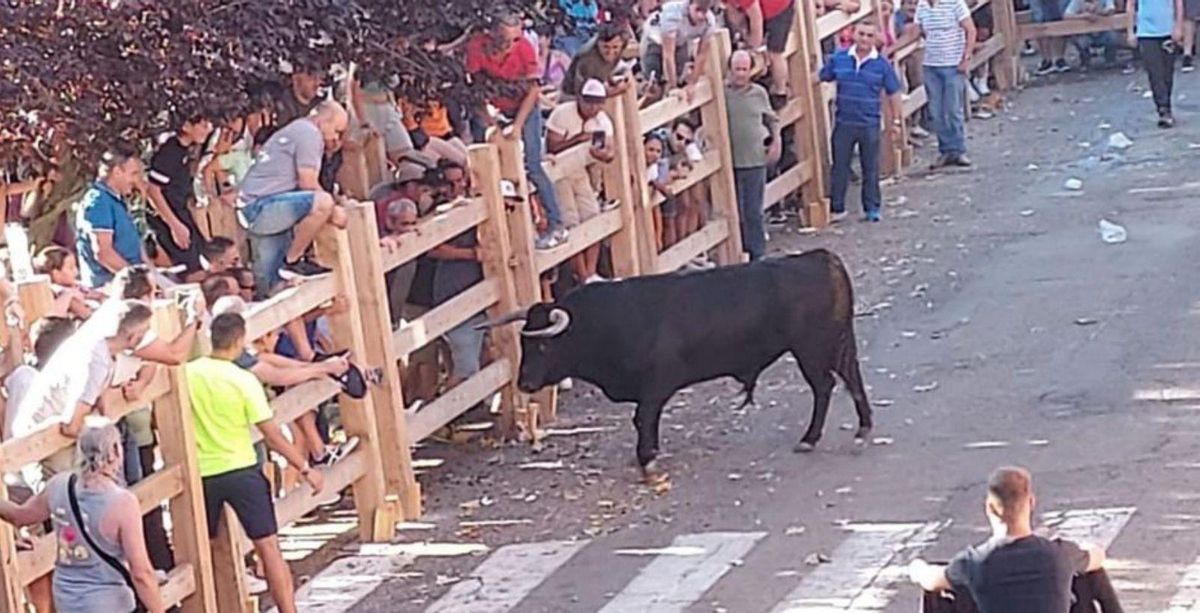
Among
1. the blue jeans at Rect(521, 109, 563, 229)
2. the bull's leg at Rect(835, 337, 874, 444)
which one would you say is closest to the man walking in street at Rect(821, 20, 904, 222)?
the blue jeans at Rect(521, 109, 563, 229)

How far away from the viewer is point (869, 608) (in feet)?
33.1

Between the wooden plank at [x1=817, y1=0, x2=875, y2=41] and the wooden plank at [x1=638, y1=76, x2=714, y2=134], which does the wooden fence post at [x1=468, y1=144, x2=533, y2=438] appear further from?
the wooden plank at [x1=817, y1=0, x2=875, y2=41]

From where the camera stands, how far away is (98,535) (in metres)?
8.88

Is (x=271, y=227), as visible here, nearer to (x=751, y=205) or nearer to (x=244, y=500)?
(x=244, y=500)

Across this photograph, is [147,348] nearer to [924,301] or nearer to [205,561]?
[205,561]

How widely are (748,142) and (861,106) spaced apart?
1800 millimetres

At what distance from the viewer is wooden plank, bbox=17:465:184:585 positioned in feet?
31.1

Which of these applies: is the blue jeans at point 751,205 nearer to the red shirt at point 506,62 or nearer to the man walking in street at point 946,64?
the red shirt at point 506,62

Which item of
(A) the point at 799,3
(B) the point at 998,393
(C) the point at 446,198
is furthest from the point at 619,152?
(A) the point at 799,3

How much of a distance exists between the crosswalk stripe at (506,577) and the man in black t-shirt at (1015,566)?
386 cm

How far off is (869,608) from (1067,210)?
9.41m

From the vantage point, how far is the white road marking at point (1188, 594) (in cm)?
967

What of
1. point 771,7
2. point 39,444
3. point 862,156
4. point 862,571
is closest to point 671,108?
point 771,7

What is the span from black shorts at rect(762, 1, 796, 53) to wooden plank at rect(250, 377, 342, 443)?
797cm
